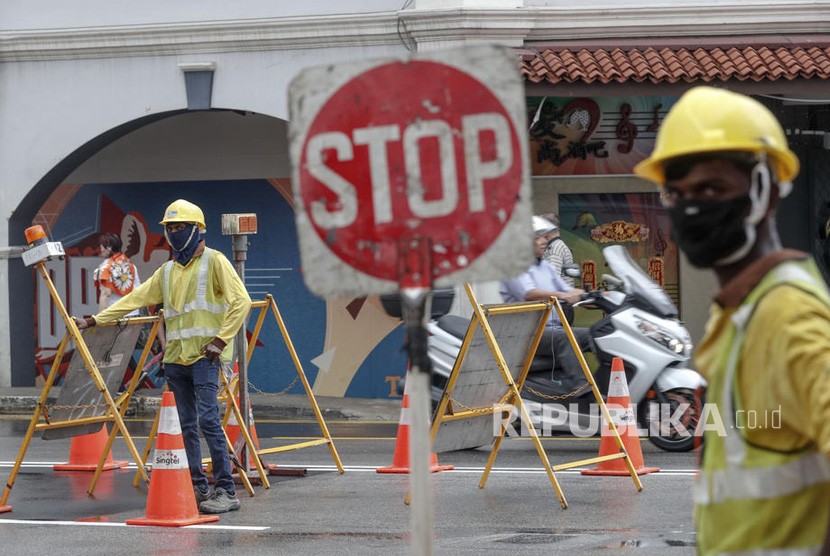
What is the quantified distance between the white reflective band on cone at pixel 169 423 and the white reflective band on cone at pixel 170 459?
0.41 feet

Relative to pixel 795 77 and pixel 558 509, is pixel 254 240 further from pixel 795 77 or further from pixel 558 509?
pixel 558 509

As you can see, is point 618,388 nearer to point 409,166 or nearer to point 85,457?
point 85,457

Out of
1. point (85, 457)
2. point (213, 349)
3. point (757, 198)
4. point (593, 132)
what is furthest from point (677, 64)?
point (757, 198)

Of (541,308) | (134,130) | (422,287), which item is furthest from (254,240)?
(422,287)

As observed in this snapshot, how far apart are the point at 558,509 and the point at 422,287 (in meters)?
5.87

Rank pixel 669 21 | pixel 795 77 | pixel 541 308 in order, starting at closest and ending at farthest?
pixel 541 308 → pixel 795 77 → pixel 669 21

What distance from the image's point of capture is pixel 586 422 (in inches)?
480

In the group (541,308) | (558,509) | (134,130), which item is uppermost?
(134,130)

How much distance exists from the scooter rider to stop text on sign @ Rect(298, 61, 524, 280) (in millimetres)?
7338

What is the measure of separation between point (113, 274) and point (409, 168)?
44.2ft

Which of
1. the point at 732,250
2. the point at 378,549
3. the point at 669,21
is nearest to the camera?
the point at 732,250

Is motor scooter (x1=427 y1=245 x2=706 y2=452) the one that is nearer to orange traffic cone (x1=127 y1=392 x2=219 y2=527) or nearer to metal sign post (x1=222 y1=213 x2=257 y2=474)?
metal sign post (x1=222 y1=213 x2=257 y2=474)

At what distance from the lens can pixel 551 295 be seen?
11.1 m

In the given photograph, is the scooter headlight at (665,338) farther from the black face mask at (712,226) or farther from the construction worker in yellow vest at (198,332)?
the black face mask at (712,226)
